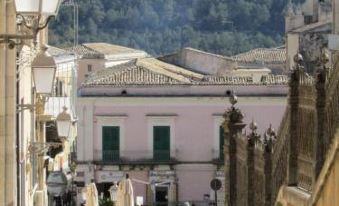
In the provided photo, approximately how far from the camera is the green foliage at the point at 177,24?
81.5 metres

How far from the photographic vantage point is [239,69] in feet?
162

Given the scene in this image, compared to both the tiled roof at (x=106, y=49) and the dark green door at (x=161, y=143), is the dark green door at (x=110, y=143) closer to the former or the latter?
the dark green door at (x=161, y=143)

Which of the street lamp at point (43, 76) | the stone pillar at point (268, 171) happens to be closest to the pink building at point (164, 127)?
the street lamp at point (43, 76)

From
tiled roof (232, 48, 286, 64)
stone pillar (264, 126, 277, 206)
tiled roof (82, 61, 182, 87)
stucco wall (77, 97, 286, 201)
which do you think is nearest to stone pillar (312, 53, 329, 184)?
stone pillar (264, 126, 277, 206)

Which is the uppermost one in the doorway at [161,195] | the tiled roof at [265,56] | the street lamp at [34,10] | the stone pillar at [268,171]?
the tiled roof at [265,56]

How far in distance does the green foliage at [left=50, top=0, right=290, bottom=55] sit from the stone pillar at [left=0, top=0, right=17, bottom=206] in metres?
64.6

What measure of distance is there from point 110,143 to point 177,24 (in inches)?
1903

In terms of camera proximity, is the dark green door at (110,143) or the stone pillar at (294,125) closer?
the stone pillar at (294,125)

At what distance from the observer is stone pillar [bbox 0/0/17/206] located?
35.5ft

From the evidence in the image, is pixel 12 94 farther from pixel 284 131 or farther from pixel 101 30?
pixel 101 30

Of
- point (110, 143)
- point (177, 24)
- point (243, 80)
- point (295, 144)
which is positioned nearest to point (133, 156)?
point (110, 143)

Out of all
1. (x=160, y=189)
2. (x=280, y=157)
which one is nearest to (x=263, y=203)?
(x=280, y=157)

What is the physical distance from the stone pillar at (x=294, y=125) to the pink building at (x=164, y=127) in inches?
1129

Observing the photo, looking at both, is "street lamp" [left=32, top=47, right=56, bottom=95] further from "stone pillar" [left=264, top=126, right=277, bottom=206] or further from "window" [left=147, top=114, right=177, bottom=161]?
"window" [left=147, top=114, right=177, bottom=161]
